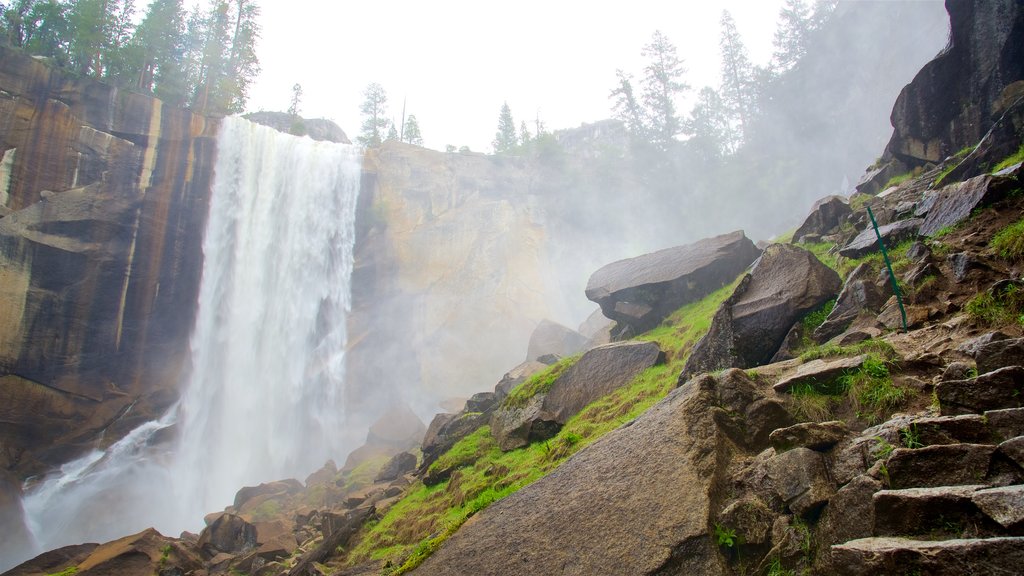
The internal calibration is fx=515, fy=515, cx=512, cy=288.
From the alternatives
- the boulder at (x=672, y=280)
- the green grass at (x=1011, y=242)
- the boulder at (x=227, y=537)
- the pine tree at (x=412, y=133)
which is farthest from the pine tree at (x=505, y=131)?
the green grass at (x=1011, y=242)

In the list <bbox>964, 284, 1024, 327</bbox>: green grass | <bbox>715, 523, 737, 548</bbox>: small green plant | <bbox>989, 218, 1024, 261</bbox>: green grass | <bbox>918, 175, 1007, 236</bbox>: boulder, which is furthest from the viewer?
<bbox>918, 175, 1007, 236</bbox>: boulder

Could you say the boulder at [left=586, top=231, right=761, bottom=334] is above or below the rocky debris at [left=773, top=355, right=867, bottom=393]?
above

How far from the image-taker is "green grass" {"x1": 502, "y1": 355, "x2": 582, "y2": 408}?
11.6 meters

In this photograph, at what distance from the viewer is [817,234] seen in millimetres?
13375

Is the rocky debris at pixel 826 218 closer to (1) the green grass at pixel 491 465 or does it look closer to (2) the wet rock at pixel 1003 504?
(1) the green grass at pixel 491 465

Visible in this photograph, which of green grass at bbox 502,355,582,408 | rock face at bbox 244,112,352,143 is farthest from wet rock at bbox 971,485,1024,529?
rock face at bbox 244,112,352,143

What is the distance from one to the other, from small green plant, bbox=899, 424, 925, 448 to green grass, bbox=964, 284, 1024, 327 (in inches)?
91.1

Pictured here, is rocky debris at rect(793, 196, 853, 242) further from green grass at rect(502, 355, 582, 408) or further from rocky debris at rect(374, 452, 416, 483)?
rocky debris at rect(374, 452, 416, 483)

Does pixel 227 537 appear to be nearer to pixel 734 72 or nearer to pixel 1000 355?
pixel 1000 355

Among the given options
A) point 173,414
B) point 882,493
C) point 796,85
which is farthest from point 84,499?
point 796,85

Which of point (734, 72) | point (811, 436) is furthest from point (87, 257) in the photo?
point (734, 72)

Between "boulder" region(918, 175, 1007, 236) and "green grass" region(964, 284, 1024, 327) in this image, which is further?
"boulder" region(918, 175, 1007, 236)

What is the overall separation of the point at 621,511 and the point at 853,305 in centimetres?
530

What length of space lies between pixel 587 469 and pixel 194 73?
42885mm
